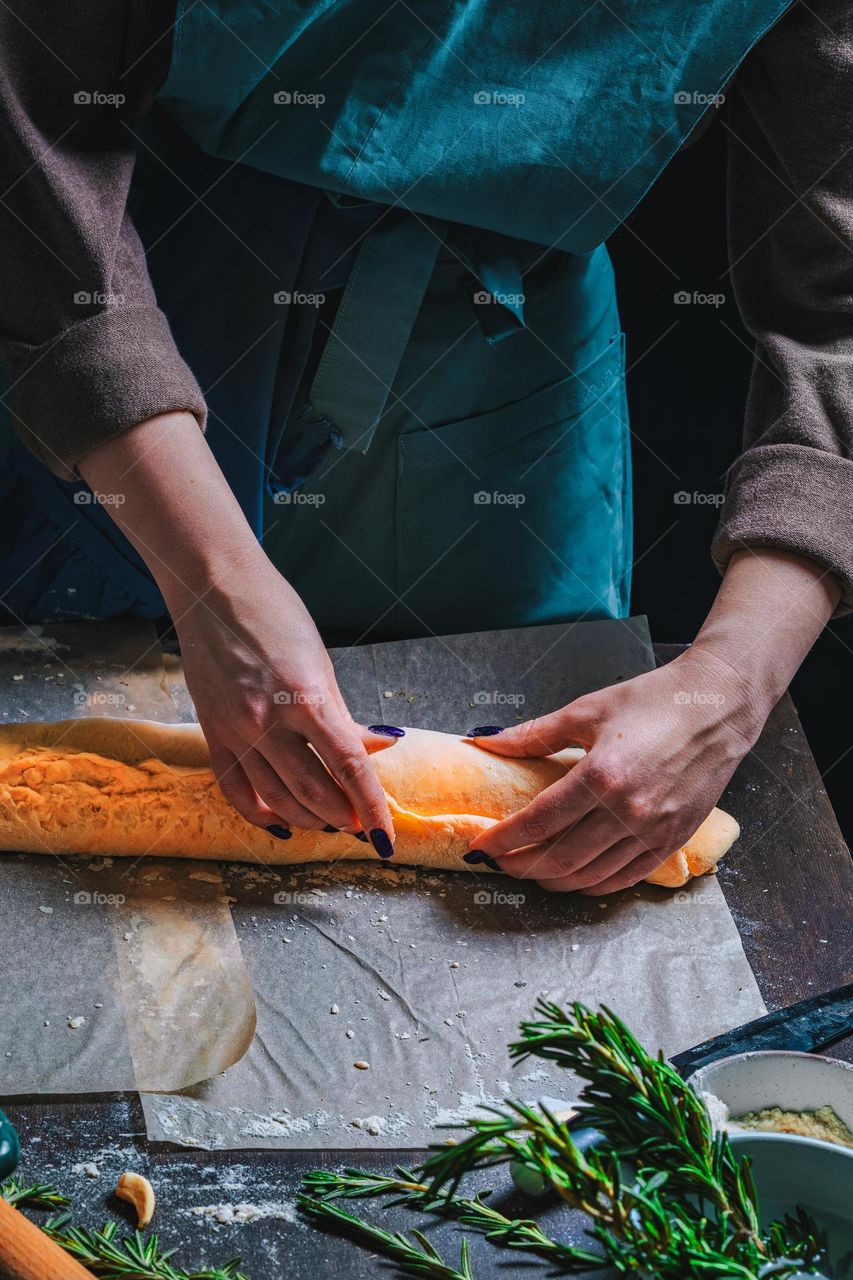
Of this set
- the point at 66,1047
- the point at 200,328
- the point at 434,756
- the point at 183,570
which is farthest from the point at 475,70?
the point at 66,1047

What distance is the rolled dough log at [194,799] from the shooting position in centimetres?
130

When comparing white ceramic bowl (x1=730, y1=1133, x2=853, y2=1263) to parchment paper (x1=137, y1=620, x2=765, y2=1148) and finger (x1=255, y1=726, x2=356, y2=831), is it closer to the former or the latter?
parchment paper (x1=137, y1=620, x2=765, y2=1148)

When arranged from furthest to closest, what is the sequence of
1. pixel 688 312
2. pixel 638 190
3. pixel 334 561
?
pixel 688 312 < pixel 334 561 < pixel 638 190

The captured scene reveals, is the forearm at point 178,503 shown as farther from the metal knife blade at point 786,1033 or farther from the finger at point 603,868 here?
the metal knife blade at point 786,1033

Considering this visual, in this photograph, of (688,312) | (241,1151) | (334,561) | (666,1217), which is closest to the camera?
(666,1217)

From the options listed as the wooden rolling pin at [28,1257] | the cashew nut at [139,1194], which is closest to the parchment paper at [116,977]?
the cashew nut at [139,1194]

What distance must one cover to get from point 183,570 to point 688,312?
1441mm

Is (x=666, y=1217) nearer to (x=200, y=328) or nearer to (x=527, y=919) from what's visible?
(x=527, y=919)

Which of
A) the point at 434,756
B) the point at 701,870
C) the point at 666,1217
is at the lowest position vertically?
the point at 701,870

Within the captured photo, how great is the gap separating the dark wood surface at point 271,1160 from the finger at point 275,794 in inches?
13.1

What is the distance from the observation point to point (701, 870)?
136 centimetres

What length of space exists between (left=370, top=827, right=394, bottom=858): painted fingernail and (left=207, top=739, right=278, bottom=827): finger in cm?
11

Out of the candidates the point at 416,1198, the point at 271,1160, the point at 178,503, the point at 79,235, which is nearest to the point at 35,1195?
the point at 271,1160

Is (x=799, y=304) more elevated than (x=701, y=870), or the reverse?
(x=799, y=304)
